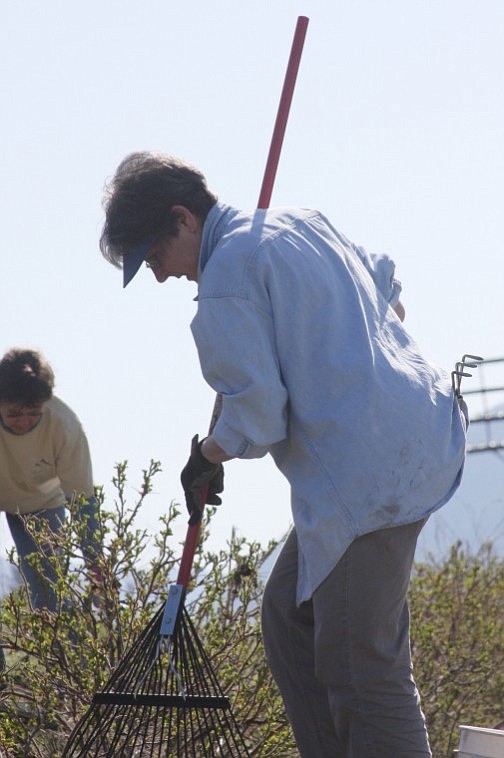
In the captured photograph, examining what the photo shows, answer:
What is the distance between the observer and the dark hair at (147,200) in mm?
3131

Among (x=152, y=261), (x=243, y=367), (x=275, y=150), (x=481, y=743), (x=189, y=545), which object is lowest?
(x=481, y=743)

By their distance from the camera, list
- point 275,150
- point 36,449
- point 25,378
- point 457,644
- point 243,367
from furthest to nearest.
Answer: point 457,644
point 36,449
point 25,378
point 275,150
point 243,367

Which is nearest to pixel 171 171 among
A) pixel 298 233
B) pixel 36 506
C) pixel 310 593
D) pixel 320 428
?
pixel 298 233

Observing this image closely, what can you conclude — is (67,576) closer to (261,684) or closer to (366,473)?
(261,684)

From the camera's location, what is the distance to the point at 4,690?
414cm

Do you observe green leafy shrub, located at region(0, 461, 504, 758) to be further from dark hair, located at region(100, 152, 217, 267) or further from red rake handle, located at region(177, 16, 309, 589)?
dark hair, located at region(100, 152, 217, 267)

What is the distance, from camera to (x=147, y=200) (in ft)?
10.3

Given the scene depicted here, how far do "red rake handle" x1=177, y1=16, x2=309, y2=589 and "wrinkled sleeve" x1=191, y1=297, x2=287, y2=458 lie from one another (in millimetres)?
555

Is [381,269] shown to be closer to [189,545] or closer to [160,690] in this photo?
[189,545]

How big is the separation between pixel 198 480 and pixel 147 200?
0.70 metres

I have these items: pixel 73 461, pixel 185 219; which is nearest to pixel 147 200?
pixel 185 219

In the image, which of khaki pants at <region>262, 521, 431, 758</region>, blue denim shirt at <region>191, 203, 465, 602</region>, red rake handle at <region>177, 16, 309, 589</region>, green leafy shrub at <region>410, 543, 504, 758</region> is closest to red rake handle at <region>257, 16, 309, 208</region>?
red rake handle at <region>177, 16, 309, 589</region>

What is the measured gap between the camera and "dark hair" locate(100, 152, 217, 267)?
3131 millimetres

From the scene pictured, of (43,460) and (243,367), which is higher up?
(43,460)
